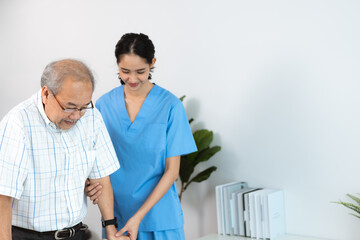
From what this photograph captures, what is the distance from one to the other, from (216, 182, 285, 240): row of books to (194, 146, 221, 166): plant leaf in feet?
0.69

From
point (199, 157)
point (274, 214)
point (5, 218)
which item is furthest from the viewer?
point (199, 157)

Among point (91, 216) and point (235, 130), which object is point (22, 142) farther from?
point (91, 216)

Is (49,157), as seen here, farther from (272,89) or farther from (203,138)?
(272,89)

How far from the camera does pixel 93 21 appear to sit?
143 inches

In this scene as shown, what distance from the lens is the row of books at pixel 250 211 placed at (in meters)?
2.47

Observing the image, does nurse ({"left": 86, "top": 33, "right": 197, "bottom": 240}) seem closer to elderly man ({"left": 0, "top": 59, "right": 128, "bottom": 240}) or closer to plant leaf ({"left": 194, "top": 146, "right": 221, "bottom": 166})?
elderly man ({"left": 0, "top": 59, "right": 128, "bottom": 240})

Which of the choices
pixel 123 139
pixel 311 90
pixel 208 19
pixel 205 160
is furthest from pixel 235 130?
pixel 123 139

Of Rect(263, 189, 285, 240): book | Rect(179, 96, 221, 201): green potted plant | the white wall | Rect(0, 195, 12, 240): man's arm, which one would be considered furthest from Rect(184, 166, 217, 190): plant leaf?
Rect(0, 195, 12, 240): man's arm

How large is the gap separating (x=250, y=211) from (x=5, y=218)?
4.84 ft

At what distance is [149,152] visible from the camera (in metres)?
2.10

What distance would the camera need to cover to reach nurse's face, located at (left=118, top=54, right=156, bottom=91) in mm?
1980

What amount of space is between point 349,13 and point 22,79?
10.3ft

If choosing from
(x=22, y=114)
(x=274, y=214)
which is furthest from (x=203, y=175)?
(x=22, y=114)

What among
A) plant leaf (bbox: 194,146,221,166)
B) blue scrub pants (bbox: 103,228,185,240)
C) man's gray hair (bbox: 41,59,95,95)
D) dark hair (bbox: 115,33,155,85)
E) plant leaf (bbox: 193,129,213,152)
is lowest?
blue scrub pants (bbox: 103,228,185,240)
